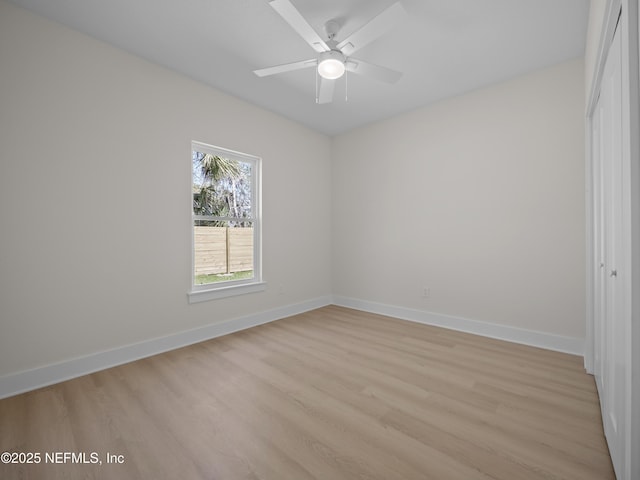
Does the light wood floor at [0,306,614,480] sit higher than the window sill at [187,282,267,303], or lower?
lower

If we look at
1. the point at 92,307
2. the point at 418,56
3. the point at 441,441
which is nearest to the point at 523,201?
the point at 418,56

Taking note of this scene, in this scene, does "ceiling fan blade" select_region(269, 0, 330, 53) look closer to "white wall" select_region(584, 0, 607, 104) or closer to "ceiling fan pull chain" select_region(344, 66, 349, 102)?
"ceiling fan pull chain" select_region(344, 66, 349, 102)

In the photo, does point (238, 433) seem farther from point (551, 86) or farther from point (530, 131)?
point (551, 86)

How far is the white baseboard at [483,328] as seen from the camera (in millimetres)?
2725

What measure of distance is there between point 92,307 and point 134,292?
321mm

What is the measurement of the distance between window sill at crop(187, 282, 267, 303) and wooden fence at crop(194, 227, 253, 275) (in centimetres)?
21

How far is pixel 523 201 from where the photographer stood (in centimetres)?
297

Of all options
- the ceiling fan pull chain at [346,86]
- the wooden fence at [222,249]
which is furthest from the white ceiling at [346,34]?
the wooden fence at [222,249]

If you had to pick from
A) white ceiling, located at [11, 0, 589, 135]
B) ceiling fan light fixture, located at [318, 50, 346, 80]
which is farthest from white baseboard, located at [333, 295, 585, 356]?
ceiling fan light fixture, located at [318, 50, 346, 80]

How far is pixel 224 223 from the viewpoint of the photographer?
11.2ft

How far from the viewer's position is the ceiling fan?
1.75 meters

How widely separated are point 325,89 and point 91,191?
2.18 meters

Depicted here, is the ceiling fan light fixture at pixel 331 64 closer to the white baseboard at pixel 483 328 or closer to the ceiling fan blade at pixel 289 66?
the ceiling fan blade at pixel 289 66

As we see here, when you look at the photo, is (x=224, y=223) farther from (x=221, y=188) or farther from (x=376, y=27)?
(x=376, y=27)
